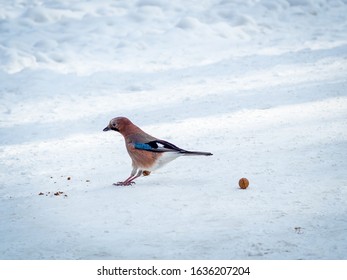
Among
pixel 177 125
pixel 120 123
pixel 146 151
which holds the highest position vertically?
pixel 120 123

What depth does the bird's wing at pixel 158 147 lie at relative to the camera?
449 cm

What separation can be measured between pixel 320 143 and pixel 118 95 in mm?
3833

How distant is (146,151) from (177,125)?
7.20 feet

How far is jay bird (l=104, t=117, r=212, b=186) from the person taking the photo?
450 centimetres

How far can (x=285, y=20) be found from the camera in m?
12.3

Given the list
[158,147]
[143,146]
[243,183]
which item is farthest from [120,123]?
[243,183]

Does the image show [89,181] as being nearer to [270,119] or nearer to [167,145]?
[167,145]

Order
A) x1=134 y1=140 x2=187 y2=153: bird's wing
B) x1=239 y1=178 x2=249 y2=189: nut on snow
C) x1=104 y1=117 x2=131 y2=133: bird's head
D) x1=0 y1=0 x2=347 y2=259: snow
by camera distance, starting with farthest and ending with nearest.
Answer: x1=104 y1=117 x2=131 y2=133: bird's head → x1=134 y1=140 x2=187 y2=153: bird's wing → x1=239 y1=178 x2=249 y2=189: nut on snow → x1=0 y1=0 x2=347 y2=259: snow

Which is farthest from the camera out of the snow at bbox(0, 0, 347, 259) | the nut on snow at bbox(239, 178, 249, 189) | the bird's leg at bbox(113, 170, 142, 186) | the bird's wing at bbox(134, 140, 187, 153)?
the bird's leg at bbox(113, 170, 142, 186)

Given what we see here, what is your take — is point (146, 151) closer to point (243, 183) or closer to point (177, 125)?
point (243, 183)

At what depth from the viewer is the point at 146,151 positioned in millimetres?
4508

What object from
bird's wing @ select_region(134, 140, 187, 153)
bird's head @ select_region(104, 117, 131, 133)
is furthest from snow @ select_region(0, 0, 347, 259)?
bird's head @ select_region(104, 117, 131, 133)

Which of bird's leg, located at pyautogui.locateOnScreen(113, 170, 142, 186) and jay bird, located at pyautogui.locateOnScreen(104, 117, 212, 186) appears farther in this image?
bird's leg, located at pyautogui.locateOnScreen(113, 170, 142, 186)

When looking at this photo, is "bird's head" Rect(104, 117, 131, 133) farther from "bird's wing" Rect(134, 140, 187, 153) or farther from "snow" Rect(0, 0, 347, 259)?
"snow" Rect(0, 0, 347, 259)
